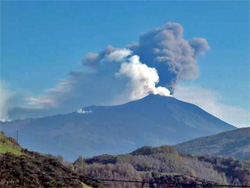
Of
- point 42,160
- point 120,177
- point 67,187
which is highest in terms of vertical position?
point 120,177

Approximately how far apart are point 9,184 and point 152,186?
164096 mm

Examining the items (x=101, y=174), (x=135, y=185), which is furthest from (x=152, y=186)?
(x=101, y=174)

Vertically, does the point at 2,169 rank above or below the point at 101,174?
below

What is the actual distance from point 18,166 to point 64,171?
18.4ft

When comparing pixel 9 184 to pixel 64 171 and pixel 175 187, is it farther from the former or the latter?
pixel 175 187

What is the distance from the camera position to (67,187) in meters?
28.0

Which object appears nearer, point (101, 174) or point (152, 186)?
point (152, 186)

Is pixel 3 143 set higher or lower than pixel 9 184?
higher

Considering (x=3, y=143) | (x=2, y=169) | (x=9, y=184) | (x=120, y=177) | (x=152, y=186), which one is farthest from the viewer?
(x=120, y=177)

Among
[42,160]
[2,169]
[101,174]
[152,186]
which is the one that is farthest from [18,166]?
[101,174]

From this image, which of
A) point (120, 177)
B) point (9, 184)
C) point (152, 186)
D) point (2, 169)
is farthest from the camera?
point (120, 177)

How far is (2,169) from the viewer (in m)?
27.5

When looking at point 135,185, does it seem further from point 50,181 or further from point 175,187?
point 50,181

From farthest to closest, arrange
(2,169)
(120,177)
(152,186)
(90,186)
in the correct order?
(120,177) → (152,186) → (90,186) → (2,169)
